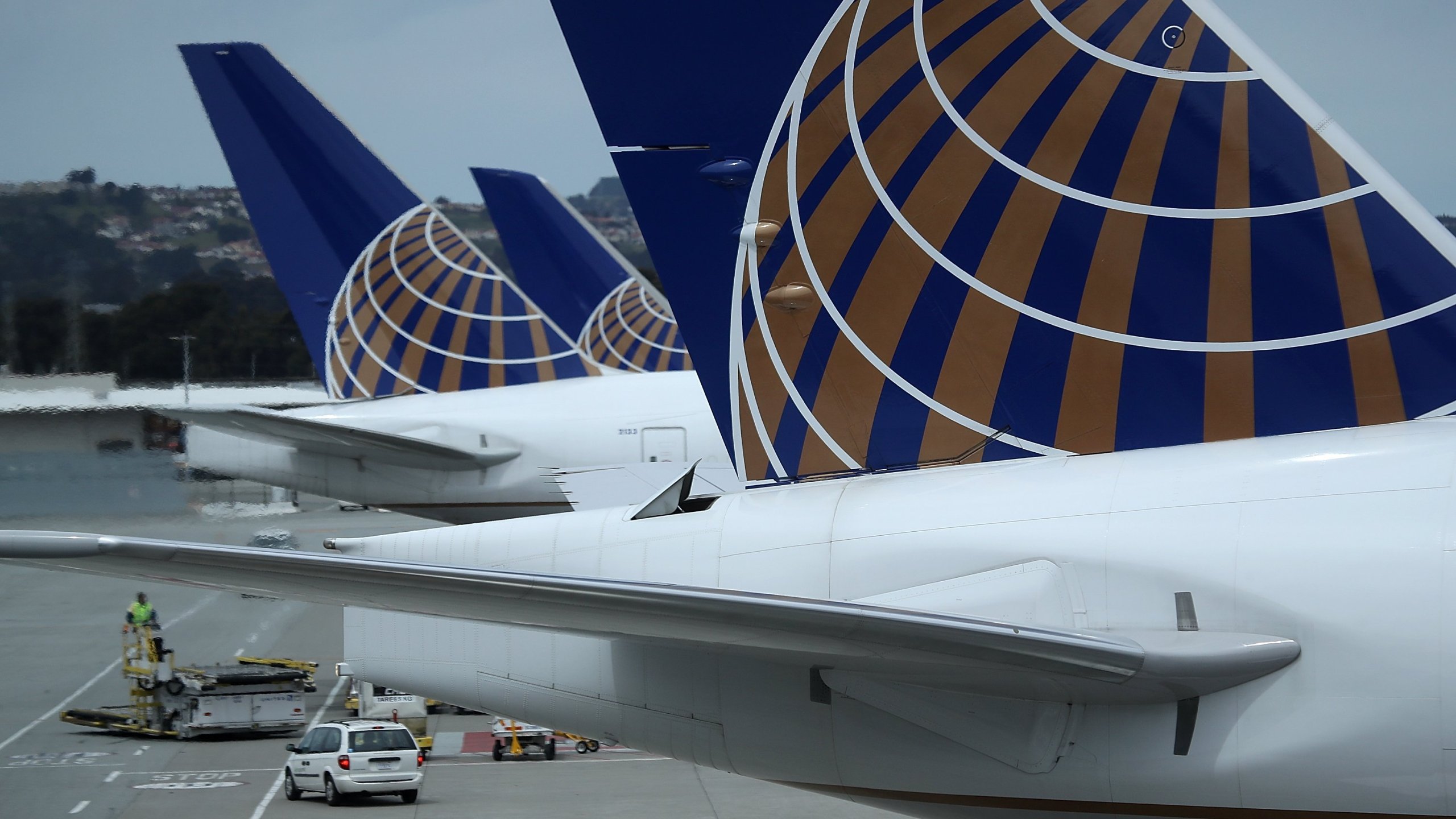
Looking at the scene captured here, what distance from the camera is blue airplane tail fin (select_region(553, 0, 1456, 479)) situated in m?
5.63

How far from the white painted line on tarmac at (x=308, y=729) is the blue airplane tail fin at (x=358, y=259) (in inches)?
220

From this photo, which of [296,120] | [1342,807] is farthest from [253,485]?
[1342,807]

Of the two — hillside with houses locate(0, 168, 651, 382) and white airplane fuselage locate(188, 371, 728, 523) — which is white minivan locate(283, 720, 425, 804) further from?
hillside with houses locate(0, 168, 651, 382)

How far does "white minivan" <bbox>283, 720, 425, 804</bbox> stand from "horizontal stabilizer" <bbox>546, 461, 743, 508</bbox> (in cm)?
873

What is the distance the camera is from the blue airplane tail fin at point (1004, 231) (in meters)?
5.63

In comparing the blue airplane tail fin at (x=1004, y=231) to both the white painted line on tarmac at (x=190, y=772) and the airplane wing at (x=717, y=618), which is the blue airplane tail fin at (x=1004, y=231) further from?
the white painted line on tarmac at (x=190, y=772)

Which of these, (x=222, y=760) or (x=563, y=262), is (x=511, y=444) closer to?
(x=222, y=760)

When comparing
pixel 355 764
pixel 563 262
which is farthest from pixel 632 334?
pixel 355 764

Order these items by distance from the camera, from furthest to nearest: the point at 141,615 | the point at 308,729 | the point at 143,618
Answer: the point at 143,618 < the point at 141,615 < the point at 308,729

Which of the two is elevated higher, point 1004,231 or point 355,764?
point 1004,231

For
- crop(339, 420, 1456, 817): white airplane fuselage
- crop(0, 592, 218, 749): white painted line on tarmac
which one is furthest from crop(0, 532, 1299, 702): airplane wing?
crop(0, 592, 218, 749): white painted line on tarmac

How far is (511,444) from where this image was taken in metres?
20.0

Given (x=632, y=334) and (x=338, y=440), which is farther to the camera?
(x=632, y=334)

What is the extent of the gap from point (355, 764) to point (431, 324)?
8115 mm
